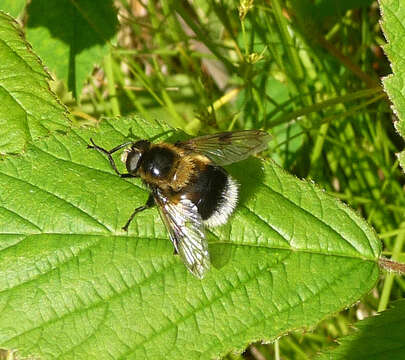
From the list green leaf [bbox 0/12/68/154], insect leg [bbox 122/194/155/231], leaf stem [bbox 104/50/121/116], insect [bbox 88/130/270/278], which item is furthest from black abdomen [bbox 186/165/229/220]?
leaf stem [bbox 104/50/121/116]

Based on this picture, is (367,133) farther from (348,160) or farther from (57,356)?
(57,356)

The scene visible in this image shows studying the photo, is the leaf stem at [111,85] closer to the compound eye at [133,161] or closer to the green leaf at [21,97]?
the green leaf at [21,97]

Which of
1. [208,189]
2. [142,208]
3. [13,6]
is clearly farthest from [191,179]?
[13,6]

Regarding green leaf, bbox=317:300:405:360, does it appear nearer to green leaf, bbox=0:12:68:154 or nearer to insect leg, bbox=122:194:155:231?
insect leg, bbox=122:194:155:231

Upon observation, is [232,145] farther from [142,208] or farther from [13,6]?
[13,6]

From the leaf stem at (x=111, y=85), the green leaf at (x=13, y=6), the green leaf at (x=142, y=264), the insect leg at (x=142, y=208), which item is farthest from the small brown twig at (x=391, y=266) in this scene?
the green leaf at (x=13, y=6)

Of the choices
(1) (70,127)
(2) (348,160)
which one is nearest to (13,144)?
(1) (70,127)
